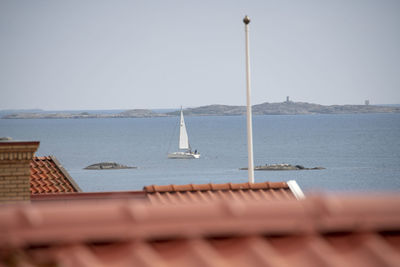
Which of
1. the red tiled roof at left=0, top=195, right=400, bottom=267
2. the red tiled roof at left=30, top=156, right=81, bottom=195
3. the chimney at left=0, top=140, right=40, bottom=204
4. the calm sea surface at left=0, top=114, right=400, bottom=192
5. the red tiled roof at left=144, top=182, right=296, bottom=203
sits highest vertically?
the red tiled roof at left=0, top=195, right=400, bottom=267

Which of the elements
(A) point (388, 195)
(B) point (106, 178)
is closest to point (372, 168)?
(B) point (106, 178)

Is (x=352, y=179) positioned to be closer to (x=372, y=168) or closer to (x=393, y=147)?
(x=372, y=168)

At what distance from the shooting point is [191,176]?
103938 millimetres

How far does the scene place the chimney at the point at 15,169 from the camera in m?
10.9

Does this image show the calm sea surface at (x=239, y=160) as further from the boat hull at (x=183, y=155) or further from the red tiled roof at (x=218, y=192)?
the red tiled roof at (x=218, y=192)

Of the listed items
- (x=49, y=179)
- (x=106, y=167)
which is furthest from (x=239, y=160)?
(x=49, y=179)

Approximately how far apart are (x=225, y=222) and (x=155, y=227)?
0.26 m

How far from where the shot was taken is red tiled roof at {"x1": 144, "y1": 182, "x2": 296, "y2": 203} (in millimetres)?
10594

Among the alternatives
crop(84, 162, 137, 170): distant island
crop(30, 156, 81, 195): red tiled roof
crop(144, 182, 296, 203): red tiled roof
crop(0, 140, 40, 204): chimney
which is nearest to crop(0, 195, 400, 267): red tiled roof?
crop(144, 182, 296, 203): red tiled roof

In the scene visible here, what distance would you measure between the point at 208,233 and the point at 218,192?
26.8ft

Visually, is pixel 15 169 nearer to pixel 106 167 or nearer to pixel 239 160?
pixel 106 167

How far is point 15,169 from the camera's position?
36.4ft

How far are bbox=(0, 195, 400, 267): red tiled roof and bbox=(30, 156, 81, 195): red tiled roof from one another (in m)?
13.8

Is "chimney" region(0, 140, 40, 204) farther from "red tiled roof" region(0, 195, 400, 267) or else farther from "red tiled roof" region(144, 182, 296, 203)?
"red tiled roof" region(0, 195, 400, 267)
